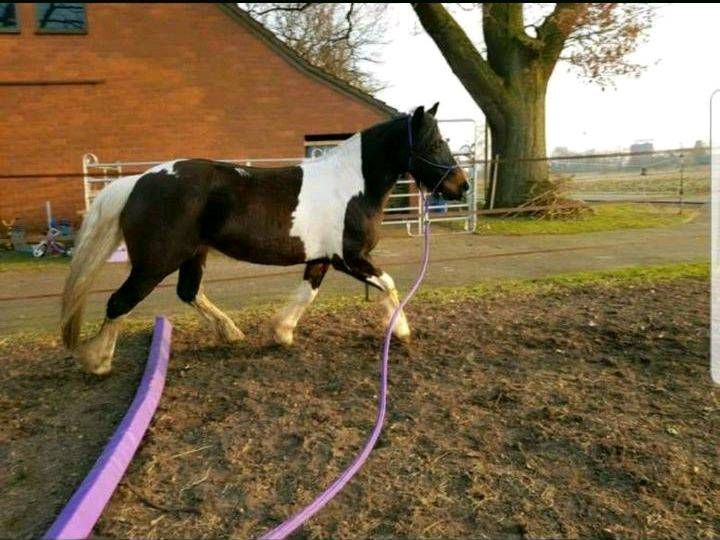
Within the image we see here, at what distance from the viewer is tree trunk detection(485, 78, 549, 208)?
45.8 ft

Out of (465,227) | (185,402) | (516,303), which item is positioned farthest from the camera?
(465,227)

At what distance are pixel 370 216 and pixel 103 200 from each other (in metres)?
1.78

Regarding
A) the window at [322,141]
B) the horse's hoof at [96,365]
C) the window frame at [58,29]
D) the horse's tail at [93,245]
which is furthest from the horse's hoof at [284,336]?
the window frame at [58,29]

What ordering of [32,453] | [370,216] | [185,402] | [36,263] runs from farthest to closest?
[36,263] → [370,216] → [185,402] → [32,453]

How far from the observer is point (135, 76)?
12953mm

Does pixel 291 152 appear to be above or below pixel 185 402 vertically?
above

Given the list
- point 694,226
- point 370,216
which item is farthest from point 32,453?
point 694,226

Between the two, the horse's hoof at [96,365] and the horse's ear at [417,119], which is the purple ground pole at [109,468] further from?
the horse's ear at [417,119]

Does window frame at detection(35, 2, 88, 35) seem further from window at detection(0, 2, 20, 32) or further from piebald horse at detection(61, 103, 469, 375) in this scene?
piebald horse at detection(61, 103, 469, 375)

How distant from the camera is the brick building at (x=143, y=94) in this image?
1249 centimetres

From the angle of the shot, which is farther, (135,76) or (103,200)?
(135,76)

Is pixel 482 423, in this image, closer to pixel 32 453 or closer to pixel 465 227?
pixel 32 453

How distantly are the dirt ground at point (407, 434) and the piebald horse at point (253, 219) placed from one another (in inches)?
18.3

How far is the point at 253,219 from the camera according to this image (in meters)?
4.00
